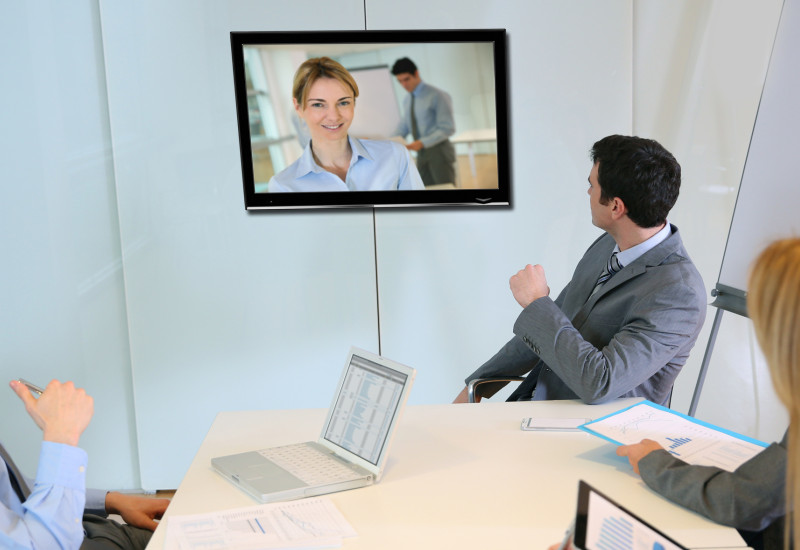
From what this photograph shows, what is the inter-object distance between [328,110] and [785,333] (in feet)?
8.96

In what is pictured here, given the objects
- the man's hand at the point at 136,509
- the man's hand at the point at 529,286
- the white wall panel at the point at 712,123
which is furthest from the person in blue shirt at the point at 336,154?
the man's hand at the point at 136,509

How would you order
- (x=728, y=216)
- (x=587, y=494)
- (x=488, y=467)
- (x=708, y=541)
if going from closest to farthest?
1. (x=587, y=494)
2. (x=708, y=541)
3. (x=488, y=467)
4. (x=728, y=216)

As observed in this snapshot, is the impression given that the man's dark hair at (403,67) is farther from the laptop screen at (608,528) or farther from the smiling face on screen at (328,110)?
the laptop screen at (608,528)

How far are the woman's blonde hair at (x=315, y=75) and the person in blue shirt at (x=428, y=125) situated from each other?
218 mm

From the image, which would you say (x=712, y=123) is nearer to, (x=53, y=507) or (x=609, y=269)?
(x=609, y=269)

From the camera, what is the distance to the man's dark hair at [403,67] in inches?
137

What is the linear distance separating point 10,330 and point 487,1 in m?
2.65

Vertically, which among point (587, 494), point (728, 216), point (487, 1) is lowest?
point (587, 494)

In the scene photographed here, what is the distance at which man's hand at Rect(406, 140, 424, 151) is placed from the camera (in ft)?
11.6

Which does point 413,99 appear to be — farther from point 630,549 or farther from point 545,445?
point 630,549

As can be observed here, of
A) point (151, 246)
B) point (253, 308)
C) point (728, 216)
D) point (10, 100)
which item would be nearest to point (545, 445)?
point (728, 216)

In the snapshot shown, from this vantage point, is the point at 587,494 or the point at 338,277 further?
the point at 338,277

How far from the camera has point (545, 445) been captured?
1803 mm

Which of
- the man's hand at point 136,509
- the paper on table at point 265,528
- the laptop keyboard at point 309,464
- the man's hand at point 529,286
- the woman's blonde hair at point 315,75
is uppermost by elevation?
the woman's blonde hair at point 315,75
